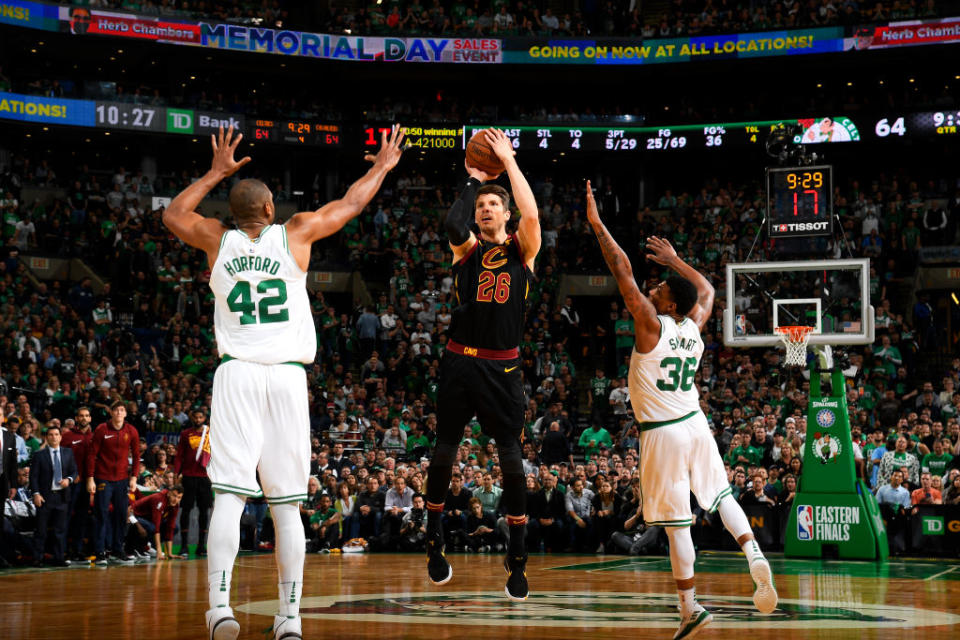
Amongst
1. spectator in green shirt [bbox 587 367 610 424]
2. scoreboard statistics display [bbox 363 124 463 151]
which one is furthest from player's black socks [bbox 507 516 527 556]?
scoreboard statistics display [bbox 363 124 463 151]

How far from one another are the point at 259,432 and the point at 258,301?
751 mm

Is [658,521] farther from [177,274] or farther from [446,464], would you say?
[177,274]

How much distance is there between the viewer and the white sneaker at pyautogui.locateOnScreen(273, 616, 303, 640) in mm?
5938

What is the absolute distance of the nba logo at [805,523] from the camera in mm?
15547

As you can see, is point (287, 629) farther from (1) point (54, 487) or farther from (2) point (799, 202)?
(2) point (799, 202)

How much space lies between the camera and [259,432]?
617 centimetres

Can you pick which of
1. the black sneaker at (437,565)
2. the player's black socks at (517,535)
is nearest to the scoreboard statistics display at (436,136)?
the black sneaker at (437,565)

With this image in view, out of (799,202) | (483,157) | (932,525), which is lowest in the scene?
(932,525)

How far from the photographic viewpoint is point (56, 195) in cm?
3197

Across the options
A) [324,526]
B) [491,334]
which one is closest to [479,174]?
[491,334]

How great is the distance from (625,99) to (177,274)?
17.5m

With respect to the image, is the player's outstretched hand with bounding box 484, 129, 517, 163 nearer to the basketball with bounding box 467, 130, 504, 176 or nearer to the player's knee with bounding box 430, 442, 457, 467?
the basketball with bounding box 467, 130, 504, 176

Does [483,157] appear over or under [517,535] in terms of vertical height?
over

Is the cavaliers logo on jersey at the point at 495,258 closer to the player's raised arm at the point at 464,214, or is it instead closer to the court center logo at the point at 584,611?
the player's raised arm at the point at 464,214
